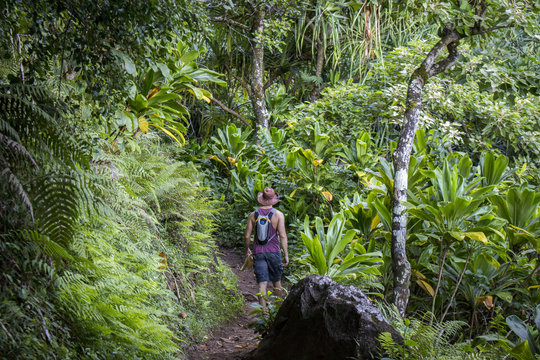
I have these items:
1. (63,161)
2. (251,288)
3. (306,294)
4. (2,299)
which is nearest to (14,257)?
(2,299)

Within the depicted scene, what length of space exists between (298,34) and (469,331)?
754cm

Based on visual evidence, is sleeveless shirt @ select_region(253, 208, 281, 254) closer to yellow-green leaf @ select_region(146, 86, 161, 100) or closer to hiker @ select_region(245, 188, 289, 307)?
hiker @ select_region(245, 188, 289, 307)

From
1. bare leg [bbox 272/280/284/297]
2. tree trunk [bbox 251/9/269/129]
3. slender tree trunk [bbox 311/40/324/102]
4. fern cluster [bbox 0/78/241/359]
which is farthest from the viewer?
slender tree trunk [bbox 311/40/324/102]

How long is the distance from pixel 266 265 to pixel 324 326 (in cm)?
258

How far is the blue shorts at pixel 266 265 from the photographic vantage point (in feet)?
20.4

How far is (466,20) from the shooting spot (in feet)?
15.9

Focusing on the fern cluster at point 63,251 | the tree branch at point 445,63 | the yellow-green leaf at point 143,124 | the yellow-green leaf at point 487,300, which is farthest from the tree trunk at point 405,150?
the yellow-green leaf at point 143,124

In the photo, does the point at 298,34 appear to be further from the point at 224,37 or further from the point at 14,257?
the point at 14,257

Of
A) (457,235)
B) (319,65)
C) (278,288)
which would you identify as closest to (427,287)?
→ (457,235)

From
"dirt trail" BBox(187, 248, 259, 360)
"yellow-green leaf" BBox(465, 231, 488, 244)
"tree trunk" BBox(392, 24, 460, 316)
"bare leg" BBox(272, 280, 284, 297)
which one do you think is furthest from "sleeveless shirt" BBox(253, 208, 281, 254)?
"yellow-green leaf" BBox(465, 231, 488, 244)

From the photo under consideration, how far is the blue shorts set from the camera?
20.4ft

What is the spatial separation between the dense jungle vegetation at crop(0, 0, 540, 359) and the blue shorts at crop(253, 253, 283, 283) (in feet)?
1.07

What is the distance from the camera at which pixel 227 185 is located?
1036 centimetres

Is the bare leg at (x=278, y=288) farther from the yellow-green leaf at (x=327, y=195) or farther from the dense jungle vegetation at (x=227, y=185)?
the yellow-green leaf at (x=327, y=195)
